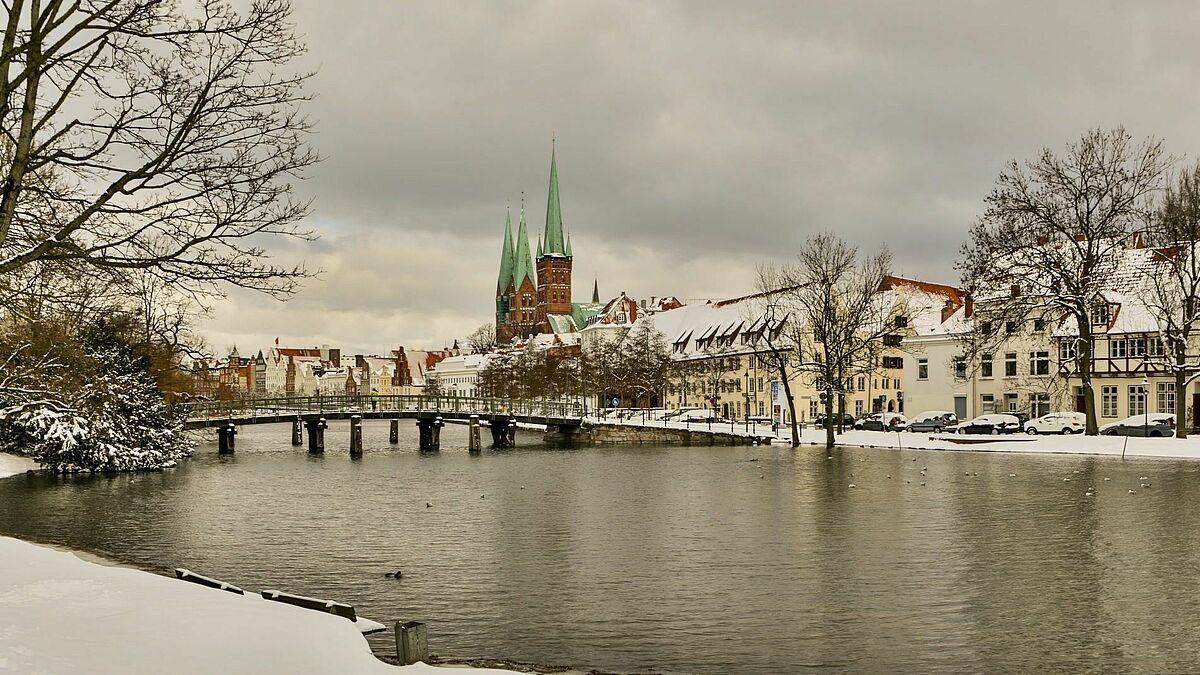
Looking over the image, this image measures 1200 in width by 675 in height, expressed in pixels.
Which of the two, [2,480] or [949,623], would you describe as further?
[2,480]

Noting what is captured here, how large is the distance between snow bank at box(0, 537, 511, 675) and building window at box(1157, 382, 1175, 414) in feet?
224

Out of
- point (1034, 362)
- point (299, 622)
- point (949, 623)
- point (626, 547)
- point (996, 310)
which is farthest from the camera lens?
point (1034, 362)

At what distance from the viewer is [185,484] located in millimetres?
47406

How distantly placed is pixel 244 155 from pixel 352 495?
92.6 ft

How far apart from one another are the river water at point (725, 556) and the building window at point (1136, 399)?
1015 inches

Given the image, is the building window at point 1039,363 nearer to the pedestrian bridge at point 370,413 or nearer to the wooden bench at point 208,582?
the pedestrian bridge at point 370,413

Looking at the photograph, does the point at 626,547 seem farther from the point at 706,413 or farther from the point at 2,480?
the point at 706,413

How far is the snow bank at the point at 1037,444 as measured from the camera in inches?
2045

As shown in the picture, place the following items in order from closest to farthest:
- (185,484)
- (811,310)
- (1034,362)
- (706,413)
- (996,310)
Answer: (185,484) → (996,310) → (811,310) → (1034,362) → (706,413)

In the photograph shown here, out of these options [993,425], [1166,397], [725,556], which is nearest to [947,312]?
[1166,397]

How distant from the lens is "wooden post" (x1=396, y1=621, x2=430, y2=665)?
12.8m

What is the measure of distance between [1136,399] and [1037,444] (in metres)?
19.2

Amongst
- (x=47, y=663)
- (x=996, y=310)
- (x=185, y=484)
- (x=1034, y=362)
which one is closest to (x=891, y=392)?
(x=1034, y=362)

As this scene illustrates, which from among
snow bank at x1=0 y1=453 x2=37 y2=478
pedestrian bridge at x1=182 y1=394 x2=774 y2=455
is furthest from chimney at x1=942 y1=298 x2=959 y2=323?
snow bank at x1=0 y1=453 x2=37 y2=478
